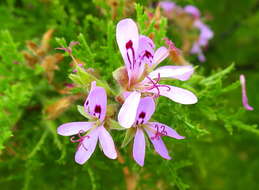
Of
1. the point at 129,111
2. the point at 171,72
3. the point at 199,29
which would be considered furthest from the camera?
the point at 199,29

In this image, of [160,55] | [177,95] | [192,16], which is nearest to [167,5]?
[192,16]

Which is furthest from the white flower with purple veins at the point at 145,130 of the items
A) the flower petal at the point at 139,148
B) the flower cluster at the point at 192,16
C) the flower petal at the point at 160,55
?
the flower cluster at the point at 192,16

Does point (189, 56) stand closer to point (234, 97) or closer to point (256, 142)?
point (234, 97)

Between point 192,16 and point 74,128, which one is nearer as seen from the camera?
point 74,128

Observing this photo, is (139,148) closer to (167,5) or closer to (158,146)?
(158,146)

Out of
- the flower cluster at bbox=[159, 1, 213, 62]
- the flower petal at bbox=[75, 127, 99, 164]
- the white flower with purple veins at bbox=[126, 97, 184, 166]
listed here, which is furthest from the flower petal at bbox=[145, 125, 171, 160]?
the flower cluster at bbox=[159, 1, 213, 62]

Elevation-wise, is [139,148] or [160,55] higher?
[160,55]

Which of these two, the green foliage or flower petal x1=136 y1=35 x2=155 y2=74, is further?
the green foliage

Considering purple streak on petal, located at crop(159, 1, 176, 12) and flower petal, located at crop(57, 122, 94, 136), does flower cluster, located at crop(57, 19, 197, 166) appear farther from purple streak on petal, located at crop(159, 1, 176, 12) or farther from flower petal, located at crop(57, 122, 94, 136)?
purple streak on petal, located at crop(159, 1, 176, 12)
